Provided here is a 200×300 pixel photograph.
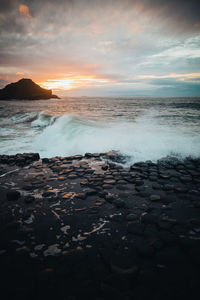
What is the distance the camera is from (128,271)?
1.80m

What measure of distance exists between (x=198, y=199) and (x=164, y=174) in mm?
1238

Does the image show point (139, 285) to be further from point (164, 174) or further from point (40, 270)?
point (164, 174)

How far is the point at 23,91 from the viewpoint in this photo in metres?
122

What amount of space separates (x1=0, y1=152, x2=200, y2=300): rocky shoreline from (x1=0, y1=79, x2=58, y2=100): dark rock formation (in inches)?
5177

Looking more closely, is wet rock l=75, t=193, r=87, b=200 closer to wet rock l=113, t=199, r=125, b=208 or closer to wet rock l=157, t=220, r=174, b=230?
wet rock l=113, t=199, r=125, b=208

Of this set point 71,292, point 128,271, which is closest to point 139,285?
point 128,271

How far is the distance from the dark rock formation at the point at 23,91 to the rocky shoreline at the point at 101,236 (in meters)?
131

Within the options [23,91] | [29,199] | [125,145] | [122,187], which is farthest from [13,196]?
[23,91]

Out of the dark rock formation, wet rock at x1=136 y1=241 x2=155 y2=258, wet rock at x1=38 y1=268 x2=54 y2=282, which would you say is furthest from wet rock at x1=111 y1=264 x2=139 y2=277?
the dark rock formation

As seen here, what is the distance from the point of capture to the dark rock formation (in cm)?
11675

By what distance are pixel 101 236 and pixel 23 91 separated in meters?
145

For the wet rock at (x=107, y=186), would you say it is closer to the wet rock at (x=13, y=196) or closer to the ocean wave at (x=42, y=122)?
the wet rock at (x=13, y=196)

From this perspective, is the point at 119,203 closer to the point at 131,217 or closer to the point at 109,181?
the point at 131,217

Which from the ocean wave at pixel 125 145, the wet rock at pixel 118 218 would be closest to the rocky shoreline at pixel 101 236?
the wet rock at pixel 118 218
